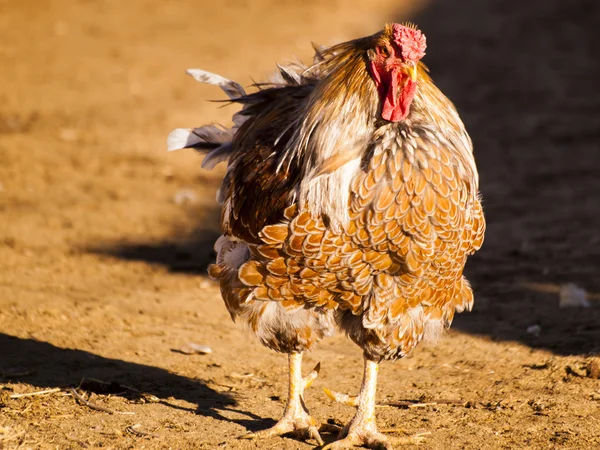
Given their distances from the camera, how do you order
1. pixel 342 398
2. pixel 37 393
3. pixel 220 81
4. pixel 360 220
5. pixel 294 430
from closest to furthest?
pixel 360 220
pixel 294 430
pixel 342 398
pixel 37 393
pixel 220 81

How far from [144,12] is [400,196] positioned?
13.2 meters

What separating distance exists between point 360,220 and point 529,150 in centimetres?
708

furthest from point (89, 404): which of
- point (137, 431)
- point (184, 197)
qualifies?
point (184, 197)

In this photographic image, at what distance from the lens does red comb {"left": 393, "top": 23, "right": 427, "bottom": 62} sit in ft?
13.0

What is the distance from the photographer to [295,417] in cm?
462

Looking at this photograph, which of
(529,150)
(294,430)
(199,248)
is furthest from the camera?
(529,150)

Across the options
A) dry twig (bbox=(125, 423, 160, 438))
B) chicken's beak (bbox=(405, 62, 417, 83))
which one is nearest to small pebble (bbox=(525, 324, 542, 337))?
chicken's beak (bbox=(405, 62, 417, 83))

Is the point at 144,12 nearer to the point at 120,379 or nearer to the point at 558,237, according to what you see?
the point at 558,237

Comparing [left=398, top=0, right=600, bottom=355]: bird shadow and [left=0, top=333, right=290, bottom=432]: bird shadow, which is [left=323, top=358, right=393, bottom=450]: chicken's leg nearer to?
[left=0, top=333, right=290, bottom=432]: bird shadow

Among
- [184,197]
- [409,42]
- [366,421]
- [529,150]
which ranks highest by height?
[529,150]

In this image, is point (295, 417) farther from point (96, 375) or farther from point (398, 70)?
point (398, 70)

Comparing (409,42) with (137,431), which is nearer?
(409,42)

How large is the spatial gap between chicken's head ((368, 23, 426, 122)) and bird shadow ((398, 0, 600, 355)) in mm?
2534

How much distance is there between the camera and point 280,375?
5562 mm
